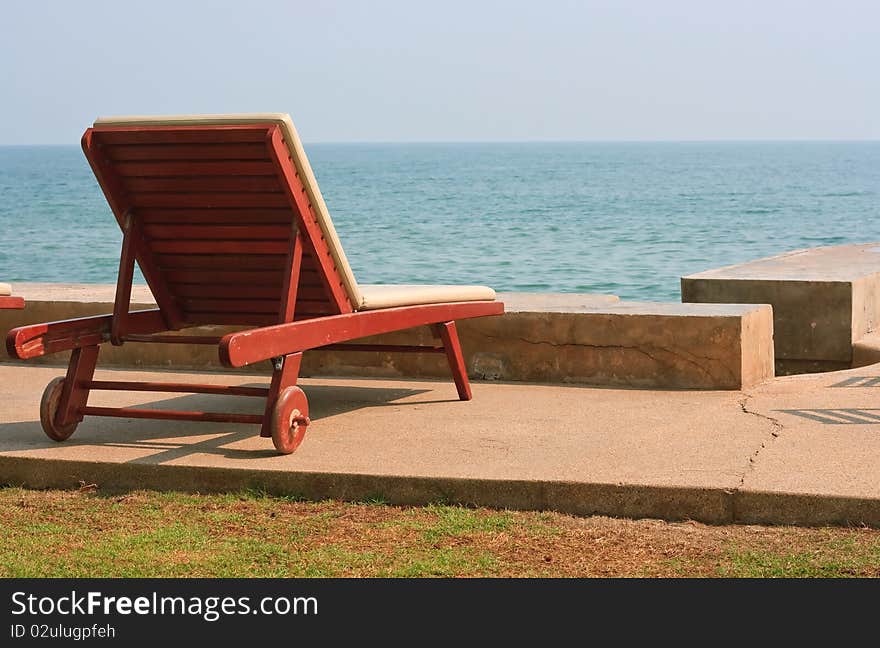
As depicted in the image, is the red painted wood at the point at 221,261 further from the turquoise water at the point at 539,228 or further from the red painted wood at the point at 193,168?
the turquoise water at the point at 539,228

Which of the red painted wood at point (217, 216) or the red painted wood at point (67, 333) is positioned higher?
the red painted wood at point (217, 216)

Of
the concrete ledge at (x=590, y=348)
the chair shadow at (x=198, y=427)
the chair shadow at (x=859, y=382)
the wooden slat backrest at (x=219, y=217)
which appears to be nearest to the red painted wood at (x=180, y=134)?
the wooden slat backrest at (x=219, y=217)

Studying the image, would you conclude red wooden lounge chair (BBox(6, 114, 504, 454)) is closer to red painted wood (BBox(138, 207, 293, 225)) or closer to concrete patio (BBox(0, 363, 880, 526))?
red painted wood (BBox(138, 207, 293, 225))

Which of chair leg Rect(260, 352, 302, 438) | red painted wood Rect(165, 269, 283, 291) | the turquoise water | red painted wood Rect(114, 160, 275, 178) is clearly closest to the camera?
chair leg Rect(260, 352, 302, 438)

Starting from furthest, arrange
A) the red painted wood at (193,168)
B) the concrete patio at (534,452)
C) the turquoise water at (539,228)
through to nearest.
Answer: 1. the turquoise water at (539,228)
2. the red painted wood at (193,168)
3. the concrete patio at (534,452)

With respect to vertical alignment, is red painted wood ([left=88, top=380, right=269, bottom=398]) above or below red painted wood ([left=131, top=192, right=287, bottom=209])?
below

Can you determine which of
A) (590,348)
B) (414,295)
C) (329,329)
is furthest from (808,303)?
(329,329)

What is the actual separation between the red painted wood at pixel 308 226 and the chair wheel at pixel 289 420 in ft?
1.54

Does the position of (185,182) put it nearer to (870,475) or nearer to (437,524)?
(437,524)

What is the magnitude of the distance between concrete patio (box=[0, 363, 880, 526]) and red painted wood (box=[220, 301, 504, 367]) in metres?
0.39

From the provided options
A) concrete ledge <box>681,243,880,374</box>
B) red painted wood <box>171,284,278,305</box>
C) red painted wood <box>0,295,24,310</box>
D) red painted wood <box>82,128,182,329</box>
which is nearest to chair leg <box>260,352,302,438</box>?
red painted wood <box>171,284,278,305</box>

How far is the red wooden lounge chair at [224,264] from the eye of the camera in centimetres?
460

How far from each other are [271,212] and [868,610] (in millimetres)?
2743

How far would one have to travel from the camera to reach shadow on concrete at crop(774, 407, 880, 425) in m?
4.95
